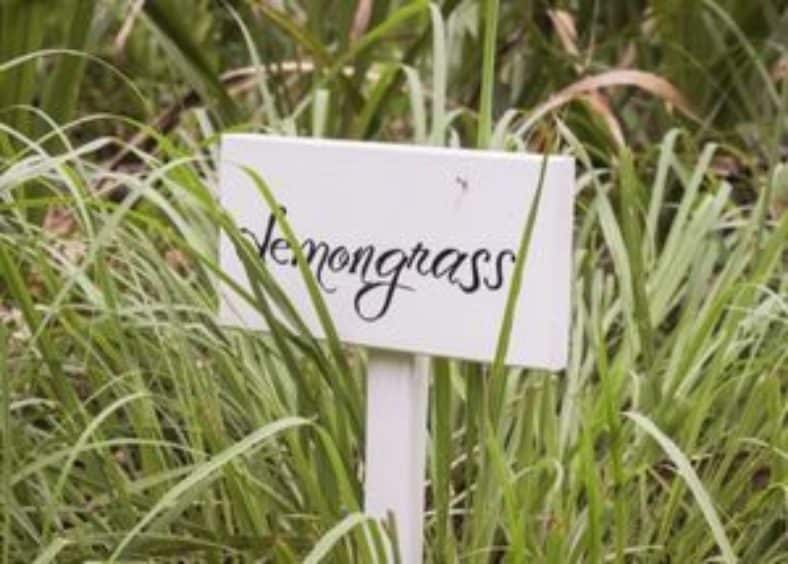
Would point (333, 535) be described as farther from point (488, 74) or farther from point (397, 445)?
point (488, 74)

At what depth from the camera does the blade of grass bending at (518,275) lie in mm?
998

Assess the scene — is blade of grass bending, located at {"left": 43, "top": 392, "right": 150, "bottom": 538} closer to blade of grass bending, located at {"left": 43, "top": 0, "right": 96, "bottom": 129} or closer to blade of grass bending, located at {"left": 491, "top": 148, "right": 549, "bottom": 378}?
blade of grass bending, located at {"left": 491, "top": 148, "right": 549, "bottom": 378}

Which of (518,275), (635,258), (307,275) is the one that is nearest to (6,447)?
(307,275)

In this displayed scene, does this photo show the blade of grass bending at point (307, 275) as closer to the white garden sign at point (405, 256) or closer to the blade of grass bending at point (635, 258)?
the white garden sign at point (405, 256)

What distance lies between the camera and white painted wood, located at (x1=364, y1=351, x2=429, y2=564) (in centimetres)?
107

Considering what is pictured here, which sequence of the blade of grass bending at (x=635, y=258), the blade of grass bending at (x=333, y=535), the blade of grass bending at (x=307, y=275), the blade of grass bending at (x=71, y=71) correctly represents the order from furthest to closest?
Answer: 1. the blade of grass bending at (x=71, y=71)
2. the blade of grass bending at (x=635, y=258)
3. the blade of grass bending at (x=307, y=275)
4. the blade of grass bending at (x=333, y=535)

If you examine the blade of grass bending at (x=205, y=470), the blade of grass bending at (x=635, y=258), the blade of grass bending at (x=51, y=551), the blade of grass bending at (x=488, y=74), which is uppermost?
the blade of grass bending at (x=488, y=74)

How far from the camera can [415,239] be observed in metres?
1.05

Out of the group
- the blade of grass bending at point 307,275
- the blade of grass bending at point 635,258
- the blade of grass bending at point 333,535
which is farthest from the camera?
the blade of grass bending at point 635,258

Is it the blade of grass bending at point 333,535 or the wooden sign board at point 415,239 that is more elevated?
the wooden sign board at point 415,239

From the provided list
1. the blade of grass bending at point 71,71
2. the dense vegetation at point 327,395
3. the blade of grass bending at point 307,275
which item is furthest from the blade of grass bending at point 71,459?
the blade of grass bending at point 71,71

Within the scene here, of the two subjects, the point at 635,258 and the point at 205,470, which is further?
the point at 635,258

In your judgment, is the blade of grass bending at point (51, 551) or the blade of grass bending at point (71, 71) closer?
the blade of grass bending at point (51, 551)

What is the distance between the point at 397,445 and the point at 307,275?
117 mm
